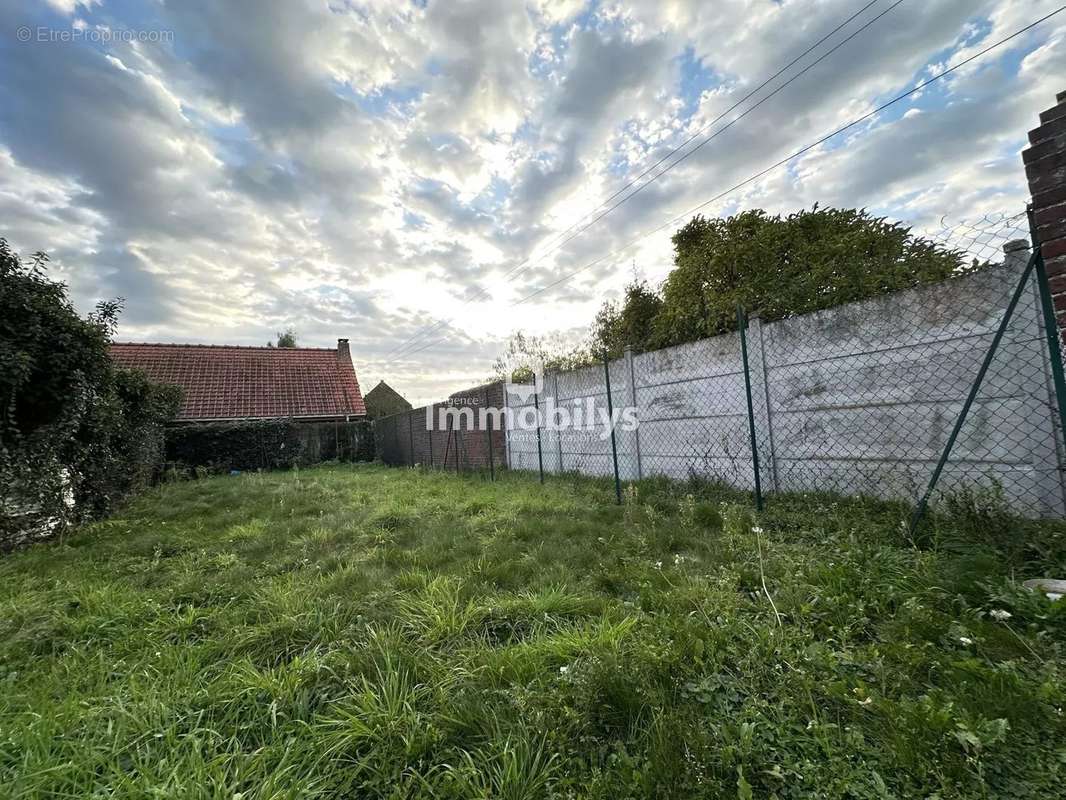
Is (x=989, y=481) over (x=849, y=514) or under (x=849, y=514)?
over

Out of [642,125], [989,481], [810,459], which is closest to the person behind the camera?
[989,481]

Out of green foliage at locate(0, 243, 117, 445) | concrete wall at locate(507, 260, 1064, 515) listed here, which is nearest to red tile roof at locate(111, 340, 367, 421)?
green foliage at locate(0, 243, 117, 445)

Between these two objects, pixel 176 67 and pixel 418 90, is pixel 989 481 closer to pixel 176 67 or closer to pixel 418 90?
pixel 418 90

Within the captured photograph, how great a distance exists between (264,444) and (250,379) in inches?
160

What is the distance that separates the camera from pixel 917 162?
4.70m

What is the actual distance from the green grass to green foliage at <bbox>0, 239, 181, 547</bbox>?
1677mm

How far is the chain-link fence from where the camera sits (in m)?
2.51

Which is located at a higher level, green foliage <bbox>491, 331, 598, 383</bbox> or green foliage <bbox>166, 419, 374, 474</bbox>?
green foliage <bbox>491, 331, 598, 383</bbox>

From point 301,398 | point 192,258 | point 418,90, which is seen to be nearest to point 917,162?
point 418,90

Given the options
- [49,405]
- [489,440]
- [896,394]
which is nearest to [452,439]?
[489,440]

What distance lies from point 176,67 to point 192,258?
505 centimetres

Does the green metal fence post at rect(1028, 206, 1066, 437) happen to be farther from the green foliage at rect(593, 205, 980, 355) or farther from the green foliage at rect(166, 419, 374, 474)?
the green foliage at rect(166, 419, 374, 474)

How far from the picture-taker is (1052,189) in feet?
5.76

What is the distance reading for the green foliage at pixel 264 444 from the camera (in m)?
11.4
